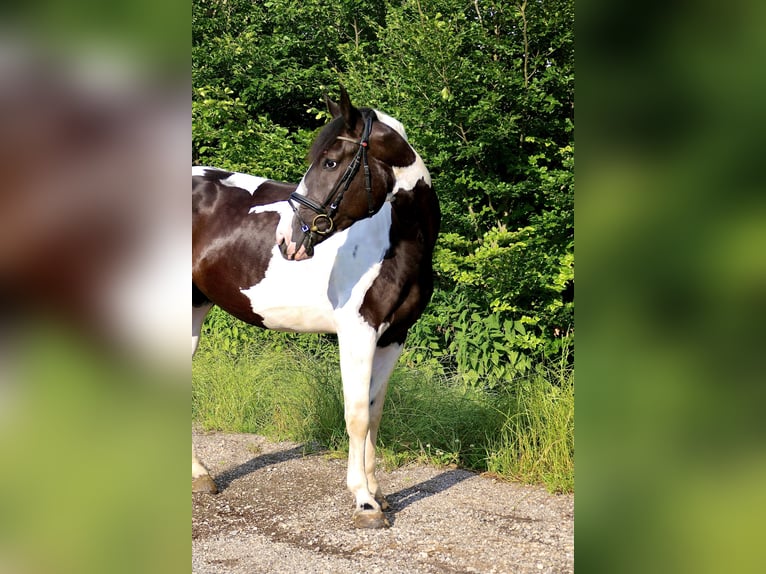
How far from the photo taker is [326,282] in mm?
3969

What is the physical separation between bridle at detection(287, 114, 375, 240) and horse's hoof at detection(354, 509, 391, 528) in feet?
4.87

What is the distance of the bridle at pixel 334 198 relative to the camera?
3365 millimetres

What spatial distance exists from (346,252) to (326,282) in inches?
8.2

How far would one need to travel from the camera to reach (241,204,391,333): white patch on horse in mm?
3814

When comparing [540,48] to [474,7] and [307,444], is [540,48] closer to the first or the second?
[474,7]

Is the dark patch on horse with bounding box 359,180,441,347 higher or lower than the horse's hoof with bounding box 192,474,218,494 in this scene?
higher

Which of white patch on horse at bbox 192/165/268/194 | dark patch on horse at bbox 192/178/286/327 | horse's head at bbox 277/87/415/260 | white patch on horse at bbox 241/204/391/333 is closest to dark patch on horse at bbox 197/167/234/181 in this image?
white patch on horse at bbox 192/165/268/194
